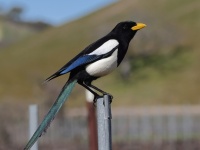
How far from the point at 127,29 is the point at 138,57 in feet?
201

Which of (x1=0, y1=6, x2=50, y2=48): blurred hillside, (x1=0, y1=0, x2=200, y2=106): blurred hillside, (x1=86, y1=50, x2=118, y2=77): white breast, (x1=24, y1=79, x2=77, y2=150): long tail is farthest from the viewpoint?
(x1=0, y1=6, x2=50, y2=48): blurred hillside

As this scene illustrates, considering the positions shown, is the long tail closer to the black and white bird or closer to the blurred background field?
the black and white bird

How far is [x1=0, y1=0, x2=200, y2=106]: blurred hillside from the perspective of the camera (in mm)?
57375

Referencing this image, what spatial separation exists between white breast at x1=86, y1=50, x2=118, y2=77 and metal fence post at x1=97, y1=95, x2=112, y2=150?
580mm

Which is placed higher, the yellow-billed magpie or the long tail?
the yellow-billed magpie

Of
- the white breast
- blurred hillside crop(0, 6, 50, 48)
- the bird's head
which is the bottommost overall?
the white breast

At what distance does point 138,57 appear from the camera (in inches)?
2630

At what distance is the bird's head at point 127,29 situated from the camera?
5.49m

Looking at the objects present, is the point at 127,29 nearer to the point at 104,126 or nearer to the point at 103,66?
the point at 103,66

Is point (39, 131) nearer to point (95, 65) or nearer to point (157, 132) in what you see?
point (95, 65)

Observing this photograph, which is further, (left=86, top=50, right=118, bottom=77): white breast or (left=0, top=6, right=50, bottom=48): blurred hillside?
(left=0, top=6, right=50, bottom=48): blurred hillside

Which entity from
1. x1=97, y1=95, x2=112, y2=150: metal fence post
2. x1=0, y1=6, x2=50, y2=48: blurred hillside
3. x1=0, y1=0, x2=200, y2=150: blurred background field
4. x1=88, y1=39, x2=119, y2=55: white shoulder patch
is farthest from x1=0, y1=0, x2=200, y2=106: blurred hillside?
x1=97, y1=95, x2=112, y2=150: metal fence post

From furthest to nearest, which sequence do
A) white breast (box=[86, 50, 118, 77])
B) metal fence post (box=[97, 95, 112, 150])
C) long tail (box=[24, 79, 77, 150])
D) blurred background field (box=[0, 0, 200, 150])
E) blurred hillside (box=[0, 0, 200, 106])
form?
1. blurred hillside (box=[0, 0, 200, 106])
2. blurred background field (box=[0, 0, 200, 150])
3. white breast (box=[86, 50, 118, 77])
4. long tail (box=[24, 79, 77, 150])
5. metal fence post (box=[97, 95, 112, 150])

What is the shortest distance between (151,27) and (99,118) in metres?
58.9
